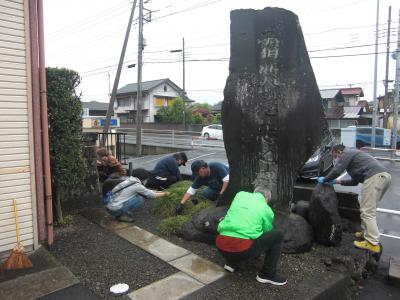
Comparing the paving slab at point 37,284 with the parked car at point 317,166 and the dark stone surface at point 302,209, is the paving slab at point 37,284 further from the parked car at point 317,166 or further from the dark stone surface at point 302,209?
the parked car at point 317,166

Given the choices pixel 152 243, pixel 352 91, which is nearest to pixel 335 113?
pixel 352 91

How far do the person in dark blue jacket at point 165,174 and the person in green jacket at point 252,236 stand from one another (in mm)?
3697

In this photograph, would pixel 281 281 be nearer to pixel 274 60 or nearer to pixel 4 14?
pixel 274 60

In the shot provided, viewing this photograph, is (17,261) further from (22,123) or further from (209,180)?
(209,180)

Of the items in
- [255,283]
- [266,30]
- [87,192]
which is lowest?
[255,283]

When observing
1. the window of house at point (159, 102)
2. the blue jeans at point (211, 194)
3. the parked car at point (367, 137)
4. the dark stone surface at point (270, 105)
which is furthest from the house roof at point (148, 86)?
the dark stone surface at point (270, 105)

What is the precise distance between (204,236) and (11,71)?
327cm

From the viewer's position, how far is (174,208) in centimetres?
603

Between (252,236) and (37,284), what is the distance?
2262 mm

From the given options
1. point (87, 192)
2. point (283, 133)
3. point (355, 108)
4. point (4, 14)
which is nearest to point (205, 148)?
point (87, 192)

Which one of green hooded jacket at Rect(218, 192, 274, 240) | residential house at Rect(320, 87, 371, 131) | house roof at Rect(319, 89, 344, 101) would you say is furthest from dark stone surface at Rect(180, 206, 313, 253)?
house roof at Rect(319, 89, 344, 101)

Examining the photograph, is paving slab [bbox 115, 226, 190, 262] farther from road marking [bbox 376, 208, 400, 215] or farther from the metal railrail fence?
road marking [bbox 376, 208, 400, 215]

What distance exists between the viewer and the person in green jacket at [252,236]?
3.46m

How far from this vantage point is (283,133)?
4.94 meters
